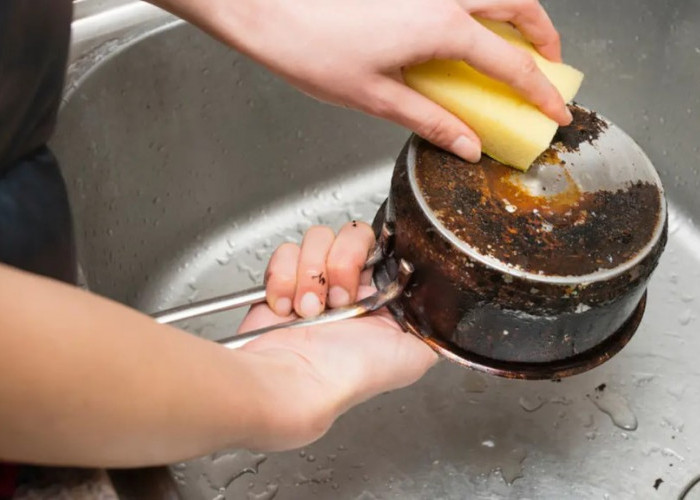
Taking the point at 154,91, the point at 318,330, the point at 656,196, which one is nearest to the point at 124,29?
the point at 154,91

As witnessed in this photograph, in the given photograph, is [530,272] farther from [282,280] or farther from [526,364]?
[282,280]

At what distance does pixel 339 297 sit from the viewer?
765 mm

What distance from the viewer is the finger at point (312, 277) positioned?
0.75 meters

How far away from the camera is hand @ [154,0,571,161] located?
0.66m

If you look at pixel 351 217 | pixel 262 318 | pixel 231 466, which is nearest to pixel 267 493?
pixel 231 466

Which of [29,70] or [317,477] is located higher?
[29,70]

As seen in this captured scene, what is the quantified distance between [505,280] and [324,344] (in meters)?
0.16

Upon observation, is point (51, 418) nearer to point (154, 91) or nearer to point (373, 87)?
point (373, 87)

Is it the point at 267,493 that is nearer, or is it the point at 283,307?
the point at 283,307

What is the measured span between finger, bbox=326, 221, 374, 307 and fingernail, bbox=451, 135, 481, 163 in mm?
150

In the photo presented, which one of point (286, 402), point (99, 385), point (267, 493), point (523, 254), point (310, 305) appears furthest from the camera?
point (267, 493)

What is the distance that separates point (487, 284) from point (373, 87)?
0.21 meters

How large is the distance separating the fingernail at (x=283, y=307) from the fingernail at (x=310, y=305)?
2cm

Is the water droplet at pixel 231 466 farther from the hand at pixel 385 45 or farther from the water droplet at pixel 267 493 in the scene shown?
the hand at pixel 385 45
